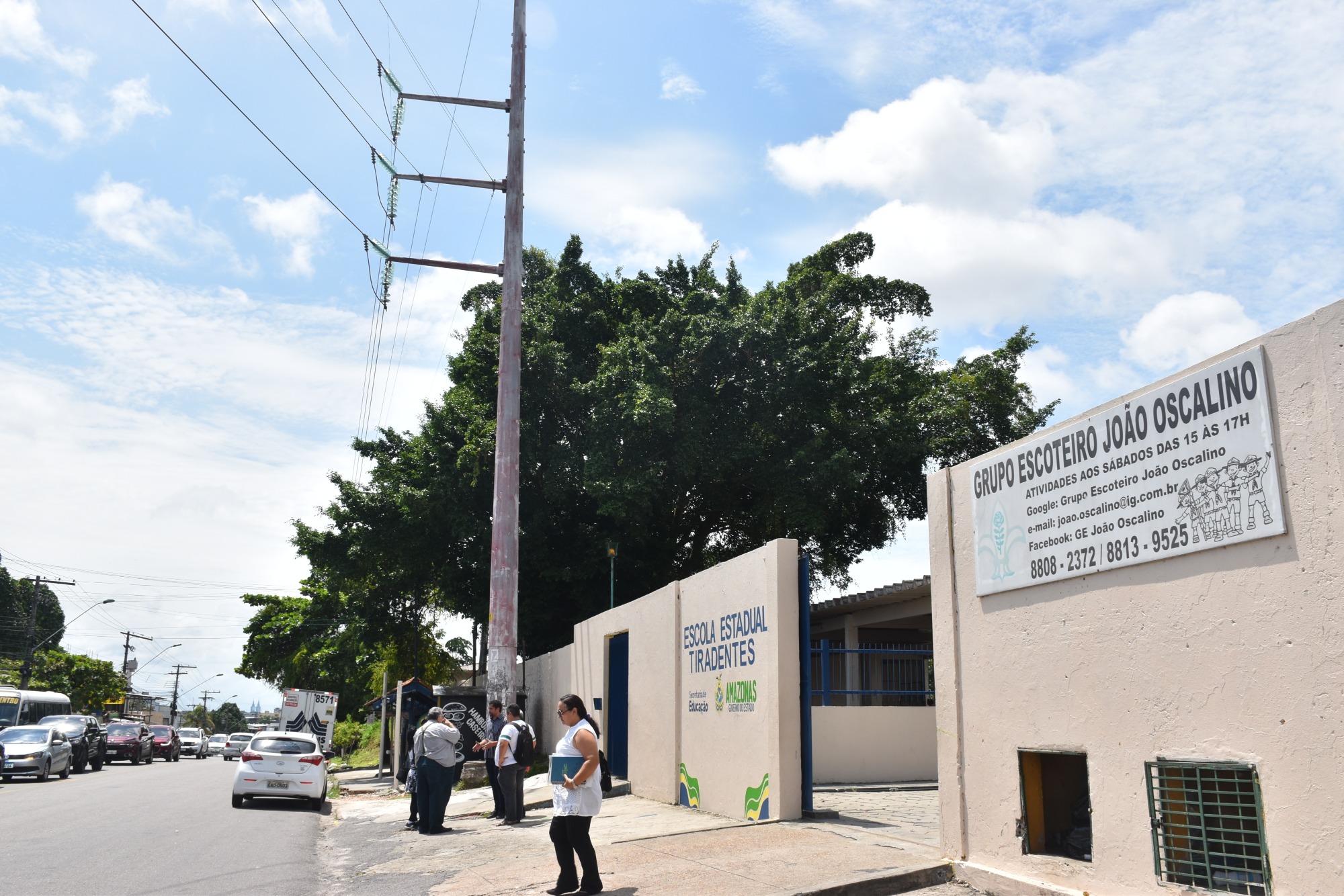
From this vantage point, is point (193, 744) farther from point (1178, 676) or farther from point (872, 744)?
point (1178, 676)

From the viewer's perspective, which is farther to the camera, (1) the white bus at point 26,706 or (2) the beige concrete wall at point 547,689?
(1) the white bus at point 26,706

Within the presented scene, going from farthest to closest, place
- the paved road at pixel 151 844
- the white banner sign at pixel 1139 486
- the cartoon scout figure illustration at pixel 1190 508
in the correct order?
the paved road at pixel 151 844 → the cartoon scout figure illustration at pixel 1190 508 → the white banner sign at pixel 1139 486

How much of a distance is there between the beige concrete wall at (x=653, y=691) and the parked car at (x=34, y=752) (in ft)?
55.4

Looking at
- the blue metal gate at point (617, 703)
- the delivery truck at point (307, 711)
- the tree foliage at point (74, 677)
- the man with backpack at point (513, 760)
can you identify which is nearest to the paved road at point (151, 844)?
the man with backpack at point (513, 760)

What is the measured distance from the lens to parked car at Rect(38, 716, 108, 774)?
31.5 metres

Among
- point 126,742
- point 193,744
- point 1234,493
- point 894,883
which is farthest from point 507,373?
point 193,744

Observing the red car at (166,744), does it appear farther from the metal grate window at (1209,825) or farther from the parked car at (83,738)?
the metal grate window at (1209,825)

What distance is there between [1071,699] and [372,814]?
13.4m

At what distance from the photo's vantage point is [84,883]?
31.3 ft

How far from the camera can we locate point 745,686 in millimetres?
10938

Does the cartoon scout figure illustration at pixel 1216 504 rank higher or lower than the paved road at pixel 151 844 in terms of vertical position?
higher

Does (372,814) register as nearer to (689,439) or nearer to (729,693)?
(729,693)

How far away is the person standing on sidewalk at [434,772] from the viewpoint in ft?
42.7

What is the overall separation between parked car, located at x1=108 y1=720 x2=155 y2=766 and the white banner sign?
4262 cm
